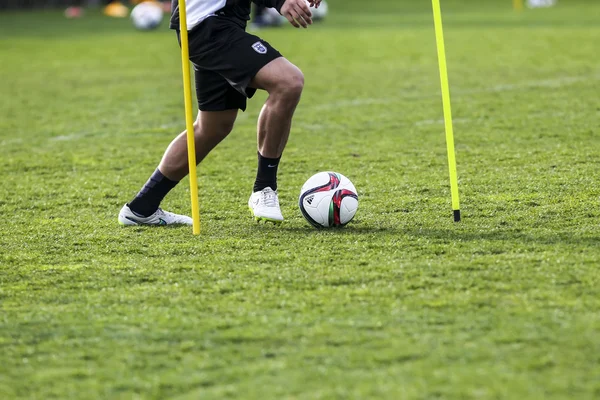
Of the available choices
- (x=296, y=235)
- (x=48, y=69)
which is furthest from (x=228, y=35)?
(x=48, y=69)

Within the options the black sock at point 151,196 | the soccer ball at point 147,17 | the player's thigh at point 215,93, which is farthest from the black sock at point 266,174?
the soccer ball at point 147,17

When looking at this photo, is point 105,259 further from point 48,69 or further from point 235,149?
point 48,69

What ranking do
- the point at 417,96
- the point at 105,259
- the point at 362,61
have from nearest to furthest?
the point at 105,259, the point at 417,96, the point at 362,61

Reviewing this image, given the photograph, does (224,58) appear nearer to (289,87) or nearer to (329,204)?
(289,87)

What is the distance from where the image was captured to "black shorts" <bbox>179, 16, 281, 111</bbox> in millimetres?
Result: 4797

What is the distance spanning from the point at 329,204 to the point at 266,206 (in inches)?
15.3

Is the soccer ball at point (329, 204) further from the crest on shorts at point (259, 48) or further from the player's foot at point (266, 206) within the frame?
the crest on shorts at point (259, 48)

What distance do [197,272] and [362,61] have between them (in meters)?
9.60

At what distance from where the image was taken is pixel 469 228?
4.72 meters

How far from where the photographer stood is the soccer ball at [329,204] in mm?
4871

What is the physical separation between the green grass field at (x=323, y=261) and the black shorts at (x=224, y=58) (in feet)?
2.30

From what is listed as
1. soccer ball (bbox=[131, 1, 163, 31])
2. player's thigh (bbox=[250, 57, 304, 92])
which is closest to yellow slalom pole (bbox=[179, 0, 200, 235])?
player's thigh (bbox=[250, 57, 304, 92])

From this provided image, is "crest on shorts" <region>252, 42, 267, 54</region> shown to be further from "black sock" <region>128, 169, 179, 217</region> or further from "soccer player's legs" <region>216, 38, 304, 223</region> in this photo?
"black sock" <region>128, 169, 179, 217</region>

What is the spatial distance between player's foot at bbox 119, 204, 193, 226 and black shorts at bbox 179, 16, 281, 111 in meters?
0.62
